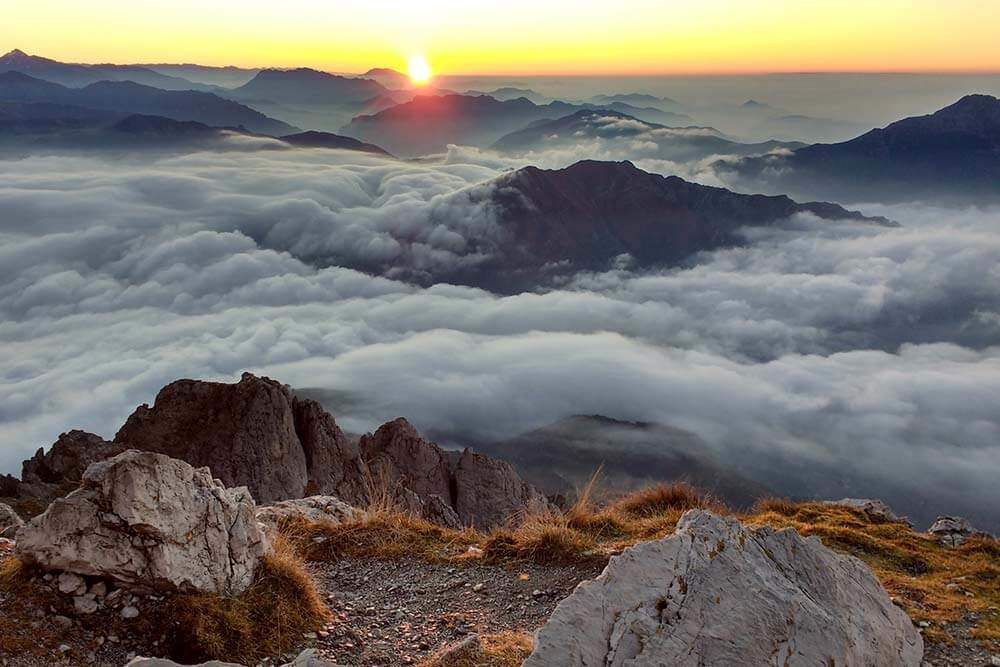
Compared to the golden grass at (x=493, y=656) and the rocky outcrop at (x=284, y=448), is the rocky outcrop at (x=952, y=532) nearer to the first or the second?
the golden grass at (x=493, y=656)

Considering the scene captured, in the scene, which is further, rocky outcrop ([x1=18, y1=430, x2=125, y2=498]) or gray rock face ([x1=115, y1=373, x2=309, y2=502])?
gray rock face ([x1=115, y1=373, x2=309, y2=502])

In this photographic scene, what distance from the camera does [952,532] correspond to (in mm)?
12523

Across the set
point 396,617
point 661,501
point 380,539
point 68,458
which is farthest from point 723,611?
point 68,458

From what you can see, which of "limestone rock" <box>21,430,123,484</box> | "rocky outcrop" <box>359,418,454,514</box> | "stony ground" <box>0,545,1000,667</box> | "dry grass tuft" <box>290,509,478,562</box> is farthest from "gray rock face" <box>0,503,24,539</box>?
"rocky outcrop" <box>359,418,454,514</box>

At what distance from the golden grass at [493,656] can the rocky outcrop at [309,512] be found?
15.0 feet

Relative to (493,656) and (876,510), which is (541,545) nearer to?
(493,656)

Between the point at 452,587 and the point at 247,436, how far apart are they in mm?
55166

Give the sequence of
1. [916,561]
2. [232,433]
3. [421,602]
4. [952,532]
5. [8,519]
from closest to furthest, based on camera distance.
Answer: [421,602], [916,561], [8,519], [952,532], [232,433]

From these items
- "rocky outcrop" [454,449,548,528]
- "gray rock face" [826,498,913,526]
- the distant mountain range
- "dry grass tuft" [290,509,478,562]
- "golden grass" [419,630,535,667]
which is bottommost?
the distant mountain range

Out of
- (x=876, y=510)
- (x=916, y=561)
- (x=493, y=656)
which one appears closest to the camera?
(x=493, y=656)

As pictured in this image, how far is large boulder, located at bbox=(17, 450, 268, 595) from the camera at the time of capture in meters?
6.55

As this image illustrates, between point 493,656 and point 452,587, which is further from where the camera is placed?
point 452,587

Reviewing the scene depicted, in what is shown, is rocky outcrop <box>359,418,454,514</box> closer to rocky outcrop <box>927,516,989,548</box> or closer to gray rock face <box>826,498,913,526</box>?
gray rock face <box>826,498,913,526</box>

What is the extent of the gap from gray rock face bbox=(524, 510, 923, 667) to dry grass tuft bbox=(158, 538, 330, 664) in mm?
3053
